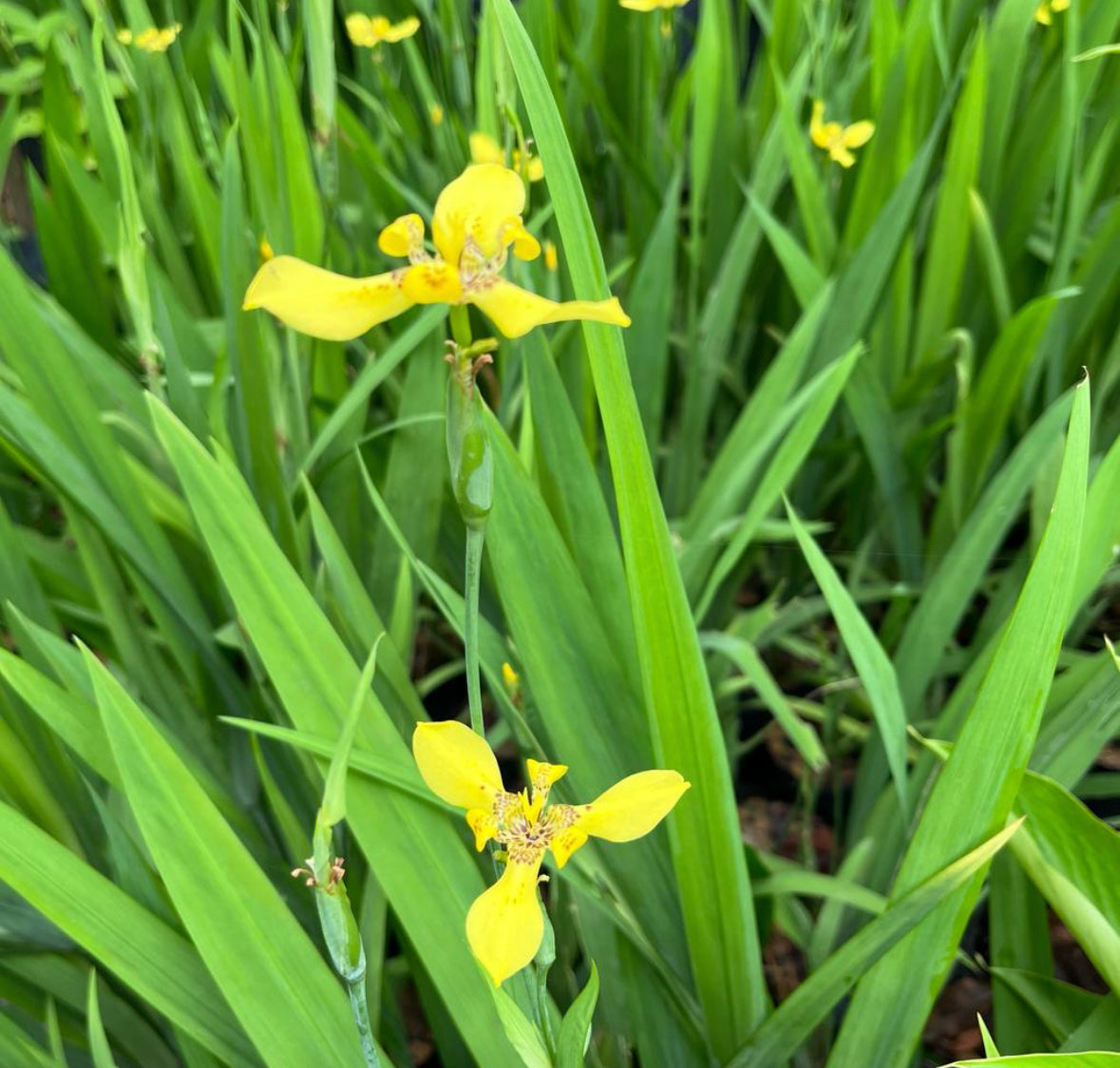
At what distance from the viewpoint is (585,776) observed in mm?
489

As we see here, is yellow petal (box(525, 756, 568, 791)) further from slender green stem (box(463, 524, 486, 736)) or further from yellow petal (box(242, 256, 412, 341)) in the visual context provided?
yellow petal (box(242, 256, 412, 341))

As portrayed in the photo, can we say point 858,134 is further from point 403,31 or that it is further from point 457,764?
point 457,764

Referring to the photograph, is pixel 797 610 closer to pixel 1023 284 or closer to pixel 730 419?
pixel 730 419

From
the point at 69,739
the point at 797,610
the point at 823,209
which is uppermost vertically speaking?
the point at 823,209

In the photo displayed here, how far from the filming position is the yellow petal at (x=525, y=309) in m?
0.26

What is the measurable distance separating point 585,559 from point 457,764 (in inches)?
10.1

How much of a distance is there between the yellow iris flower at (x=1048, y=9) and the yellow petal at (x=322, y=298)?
0.82 metres

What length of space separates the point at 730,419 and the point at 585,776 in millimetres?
627

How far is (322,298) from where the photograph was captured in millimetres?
274

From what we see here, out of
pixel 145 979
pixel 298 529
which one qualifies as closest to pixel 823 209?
pixel 298 529

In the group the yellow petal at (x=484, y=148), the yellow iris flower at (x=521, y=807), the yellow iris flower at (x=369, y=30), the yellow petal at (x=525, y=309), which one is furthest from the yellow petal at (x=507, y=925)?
the yellow iris flower at (x=369, y=30)

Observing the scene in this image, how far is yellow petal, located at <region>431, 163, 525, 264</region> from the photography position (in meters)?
0.31

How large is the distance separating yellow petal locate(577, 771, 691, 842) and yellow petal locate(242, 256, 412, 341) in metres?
0.15

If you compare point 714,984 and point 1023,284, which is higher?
point 1023,284
